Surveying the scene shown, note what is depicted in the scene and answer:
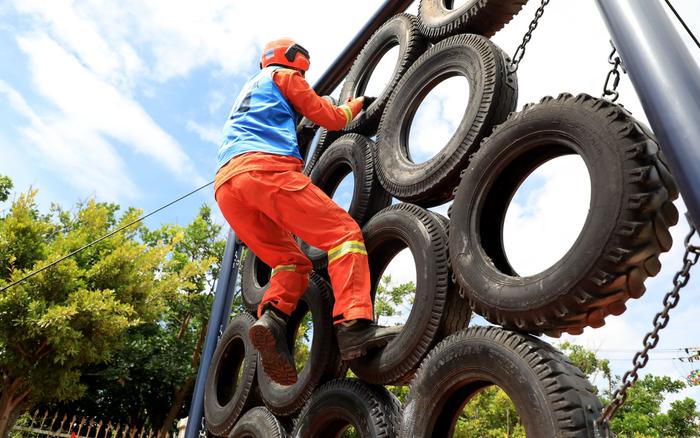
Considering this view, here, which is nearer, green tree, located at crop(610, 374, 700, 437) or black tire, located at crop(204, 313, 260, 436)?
black tire, located at crop(204, 313, 260, 436)

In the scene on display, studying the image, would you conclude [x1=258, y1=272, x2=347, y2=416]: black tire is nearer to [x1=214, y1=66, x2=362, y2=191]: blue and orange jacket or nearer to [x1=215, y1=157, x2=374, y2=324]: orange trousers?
[x1=215, y1=157, x2=374, y2=324]: orange trousers

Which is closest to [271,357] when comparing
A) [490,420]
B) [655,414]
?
[490,420]

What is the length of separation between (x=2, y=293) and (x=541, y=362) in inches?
346

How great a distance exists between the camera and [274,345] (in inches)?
96.5

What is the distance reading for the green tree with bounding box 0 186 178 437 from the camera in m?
7.92

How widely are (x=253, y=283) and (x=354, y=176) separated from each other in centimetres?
132

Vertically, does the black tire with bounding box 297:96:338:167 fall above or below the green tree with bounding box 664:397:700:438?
below

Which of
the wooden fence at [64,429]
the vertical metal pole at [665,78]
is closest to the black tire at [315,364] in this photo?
the vertical metal pole at [665,78]

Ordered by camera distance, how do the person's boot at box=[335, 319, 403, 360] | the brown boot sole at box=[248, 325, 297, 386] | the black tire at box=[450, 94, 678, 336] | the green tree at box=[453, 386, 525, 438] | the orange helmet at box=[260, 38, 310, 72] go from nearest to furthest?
the black tire at box=[450, 94, 678, 336], the person's boot at box=[335, 319, 403, 360], the brown boot sole at box=[248, 325, 297, 386], the orange helmet at box=[260, 38, 310, 72], the green tree at box=[453, 386, 525, 438]

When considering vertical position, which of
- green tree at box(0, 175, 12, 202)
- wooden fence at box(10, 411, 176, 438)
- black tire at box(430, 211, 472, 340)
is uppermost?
green tree at box(0, 175, 12, 202)

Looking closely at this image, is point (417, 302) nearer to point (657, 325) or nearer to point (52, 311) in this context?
point (657, 325)

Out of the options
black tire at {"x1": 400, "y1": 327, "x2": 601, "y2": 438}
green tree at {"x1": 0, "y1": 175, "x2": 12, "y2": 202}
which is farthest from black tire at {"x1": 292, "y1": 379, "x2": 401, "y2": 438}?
green tree at {"x1": 0, "y1": 175, "x2": 12, "y2": 202}

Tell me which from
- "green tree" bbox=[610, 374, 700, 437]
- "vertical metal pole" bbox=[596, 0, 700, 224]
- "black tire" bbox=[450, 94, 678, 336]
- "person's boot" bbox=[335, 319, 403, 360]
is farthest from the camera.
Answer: "green tree" bbox=[610, 374, 700, 437]

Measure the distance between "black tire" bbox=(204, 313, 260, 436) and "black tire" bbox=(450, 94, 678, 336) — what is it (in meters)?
2.00
